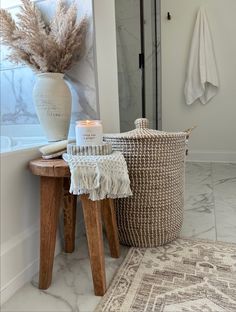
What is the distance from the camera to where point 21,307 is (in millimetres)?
765

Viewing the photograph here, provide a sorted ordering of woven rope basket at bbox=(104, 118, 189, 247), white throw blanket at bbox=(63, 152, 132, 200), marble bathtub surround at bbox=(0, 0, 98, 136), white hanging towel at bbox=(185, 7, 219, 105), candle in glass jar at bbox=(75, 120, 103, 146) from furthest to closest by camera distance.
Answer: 1. white hanging towel at bbox=(185, 7, 219, 105)
2. marble bathtub surround at bbox=(0, 0, 98, 136)
3. woven rope basket at bbox=(104, 118, 189, 247)
4. candle in glass jar at bbox=(75, 120, 103, 146)
5. white throw blanket at bbox=(63, 152, 132, 200)

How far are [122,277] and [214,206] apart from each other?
33.7 inches

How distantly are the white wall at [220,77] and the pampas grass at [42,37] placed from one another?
167cm

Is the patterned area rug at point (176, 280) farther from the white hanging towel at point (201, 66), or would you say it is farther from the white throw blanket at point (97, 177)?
the white hanging towel at point (201, 66)

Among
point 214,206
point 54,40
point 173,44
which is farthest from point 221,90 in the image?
point 54,40

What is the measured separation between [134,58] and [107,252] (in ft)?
4.09

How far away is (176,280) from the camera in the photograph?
2.80ft

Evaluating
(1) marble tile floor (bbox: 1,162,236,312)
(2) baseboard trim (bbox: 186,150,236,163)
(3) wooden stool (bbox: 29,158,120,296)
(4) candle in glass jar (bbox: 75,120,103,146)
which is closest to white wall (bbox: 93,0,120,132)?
(4) candle in glass jar (bbox: 75,120,103,146)

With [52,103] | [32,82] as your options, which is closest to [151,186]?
[52,103]

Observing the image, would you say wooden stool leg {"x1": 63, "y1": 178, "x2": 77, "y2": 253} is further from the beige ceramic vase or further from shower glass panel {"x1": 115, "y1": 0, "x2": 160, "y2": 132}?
shower glass panel {"x1": 115, "y1": 0, "x2": 160, "y2": 132}

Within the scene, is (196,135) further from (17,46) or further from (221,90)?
(17,46)

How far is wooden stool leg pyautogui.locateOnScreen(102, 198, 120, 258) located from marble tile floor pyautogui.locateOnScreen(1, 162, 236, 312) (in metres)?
0.04

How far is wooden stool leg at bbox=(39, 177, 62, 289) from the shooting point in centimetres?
82

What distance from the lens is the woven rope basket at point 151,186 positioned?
3.18ft
